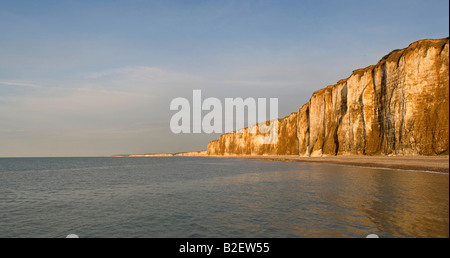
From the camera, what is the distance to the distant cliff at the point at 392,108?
42.9 meters

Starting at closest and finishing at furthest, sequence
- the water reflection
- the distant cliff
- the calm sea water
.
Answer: the water reflection
the calm sea water
the distant cliff

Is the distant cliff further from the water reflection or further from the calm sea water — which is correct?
the calm sea water

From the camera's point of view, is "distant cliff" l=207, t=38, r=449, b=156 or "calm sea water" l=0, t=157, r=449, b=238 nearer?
"calm sea water" l=0, t=157, r=449, b=238

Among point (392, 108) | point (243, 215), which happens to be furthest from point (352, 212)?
point (392, 108)

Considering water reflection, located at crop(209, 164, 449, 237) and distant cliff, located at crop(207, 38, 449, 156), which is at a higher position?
distant cliff, located at crop(207, 38, 449, 156)

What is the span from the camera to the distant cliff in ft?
141

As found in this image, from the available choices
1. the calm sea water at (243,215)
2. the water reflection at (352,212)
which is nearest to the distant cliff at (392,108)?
the water reflection at (352,212)

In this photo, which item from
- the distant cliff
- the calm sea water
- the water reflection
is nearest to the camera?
the water reflection

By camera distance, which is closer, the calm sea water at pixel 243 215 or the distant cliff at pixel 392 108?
the calm sea water at pixel 243 215

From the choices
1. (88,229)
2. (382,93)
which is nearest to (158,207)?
(88,229)

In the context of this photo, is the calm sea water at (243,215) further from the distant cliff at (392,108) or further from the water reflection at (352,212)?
the distant cliff at (392,108)

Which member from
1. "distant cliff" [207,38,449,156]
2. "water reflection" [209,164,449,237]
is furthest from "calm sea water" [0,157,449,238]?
"distant cliff" [207,38,449,156]

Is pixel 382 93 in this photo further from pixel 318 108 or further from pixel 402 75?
pixel 318 108
